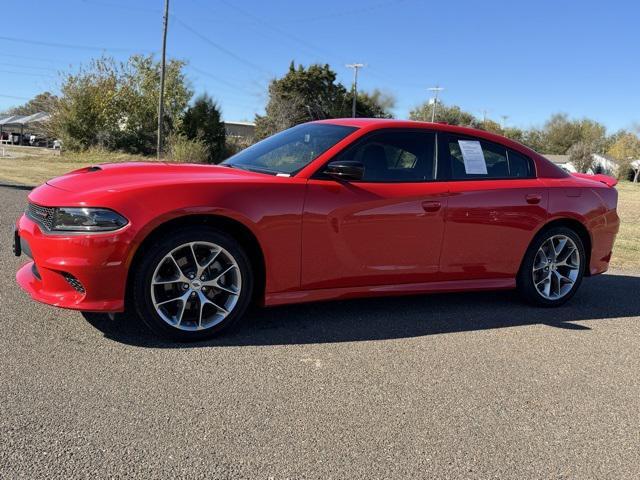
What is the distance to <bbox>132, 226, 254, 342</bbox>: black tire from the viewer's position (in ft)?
11.7

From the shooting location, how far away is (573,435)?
2928mm

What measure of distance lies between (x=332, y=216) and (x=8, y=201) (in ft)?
28.4

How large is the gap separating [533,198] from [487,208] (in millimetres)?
548

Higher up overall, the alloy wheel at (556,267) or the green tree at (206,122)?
the green tree at (206,122)

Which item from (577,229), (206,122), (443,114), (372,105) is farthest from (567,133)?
(577,229)

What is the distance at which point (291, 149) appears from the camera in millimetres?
4586

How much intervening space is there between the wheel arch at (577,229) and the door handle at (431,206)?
1134 millimetres

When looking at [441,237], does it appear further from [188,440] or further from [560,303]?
[188,440]

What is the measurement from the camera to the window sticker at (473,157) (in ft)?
15.8

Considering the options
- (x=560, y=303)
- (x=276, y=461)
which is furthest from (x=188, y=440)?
(x=560, y=303)

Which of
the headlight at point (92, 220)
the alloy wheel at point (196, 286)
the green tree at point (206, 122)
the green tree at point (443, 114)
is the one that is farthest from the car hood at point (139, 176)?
the green tree at point (443, 114)

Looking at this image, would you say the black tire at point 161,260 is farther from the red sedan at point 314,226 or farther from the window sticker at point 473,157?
the window sticker at point 473,157

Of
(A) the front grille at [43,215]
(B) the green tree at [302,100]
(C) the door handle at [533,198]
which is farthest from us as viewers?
(B) the green tree at [302,100]

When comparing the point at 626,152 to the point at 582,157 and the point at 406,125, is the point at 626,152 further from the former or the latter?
the point at 406,125
